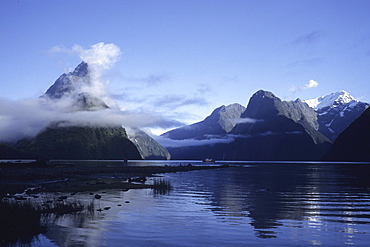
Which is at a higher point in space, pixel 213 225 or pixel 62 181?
pixel 213 225

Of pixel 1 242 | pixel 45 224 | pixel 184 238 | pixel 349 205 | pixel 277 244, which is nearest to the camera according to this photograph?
pixel 1 242

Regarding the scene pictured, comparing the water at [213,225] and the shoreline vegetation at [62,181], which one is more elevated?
the water at [213,225]

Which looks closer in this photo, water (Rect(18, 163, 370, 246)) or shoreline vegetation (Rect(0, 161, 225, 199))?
water (Rect(18, 163, 370, 246))

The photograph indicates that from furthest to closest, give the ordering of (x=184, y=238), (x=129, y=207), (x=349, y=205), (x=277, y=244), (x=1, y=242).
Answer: (x=349, y=205) → (x=129, y=207) → (x=184, y=238) → (x=277, y=244) → (x=1, y=242)

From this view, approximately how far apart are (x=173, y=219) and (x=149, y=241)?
8642 millimetres

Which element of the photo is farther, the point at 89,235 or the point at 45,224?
the point at 45,224

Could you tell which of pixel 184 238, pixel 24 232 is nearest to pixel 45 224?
pixel 24 232

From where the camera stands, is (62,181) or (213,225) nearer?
(213,225)

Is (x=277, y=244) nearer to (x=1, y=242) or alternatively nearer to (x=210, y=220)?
(x=210, y=220)

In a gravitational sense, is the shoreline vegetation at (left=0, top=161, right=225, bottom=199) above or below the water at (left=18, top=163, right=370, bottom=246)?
below

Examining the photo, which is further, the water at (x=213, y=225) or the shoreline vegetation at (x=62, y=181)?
the shoreline vegetation at (x=62, y=181)

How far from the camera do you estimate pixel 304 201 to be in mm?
45500

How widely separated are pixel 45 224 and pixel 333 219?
81.2 feet

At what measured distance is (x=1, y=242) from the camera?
→ 20.8m
